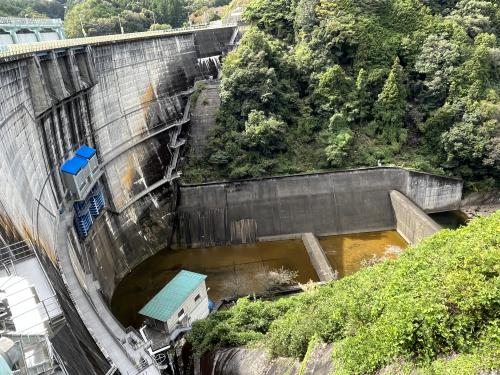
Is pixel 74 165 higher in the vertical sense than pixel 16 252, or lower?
lower

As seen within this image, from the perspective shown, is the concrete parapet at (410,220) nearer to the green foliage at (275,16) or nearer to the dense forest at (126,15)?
the green foliage at (275,16)

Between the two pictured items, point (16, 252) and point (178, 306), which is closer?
point (16, 252)

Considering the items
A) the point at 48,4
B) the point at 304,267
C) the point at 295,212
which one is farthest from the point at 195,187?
the point at 48,4

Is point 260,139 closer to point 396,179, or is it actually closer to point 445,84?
point 396,179

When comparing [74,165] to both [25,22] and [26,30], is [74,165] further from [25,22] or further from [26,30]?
[26,30]

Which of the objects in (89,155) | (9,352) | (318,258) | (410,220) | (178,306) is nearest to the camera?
(9,352)

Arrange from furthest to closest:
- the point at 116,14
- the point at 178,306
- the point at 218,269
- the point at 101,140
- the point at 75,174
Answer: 1. the point at 116,14
2. the point at 218,269
3. the point at 101,140
4. the point at 75,174
5. the point at 178,306

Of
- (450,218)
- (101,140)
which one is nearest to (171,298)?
(101,140)
